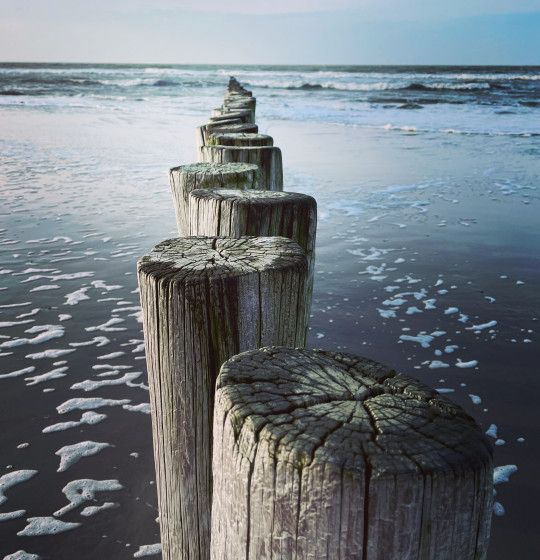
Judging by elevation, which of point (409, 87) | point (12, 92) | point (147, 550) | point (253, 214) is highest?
point (253, 214)

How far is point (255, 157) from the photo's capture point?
3.31 meters

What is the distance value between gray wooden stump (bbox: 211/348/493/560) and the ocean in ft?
6.12

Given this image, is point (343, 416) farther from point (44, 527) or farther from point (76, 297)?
point (76, 297)

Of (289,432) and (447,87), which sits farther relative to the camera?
(447,87)

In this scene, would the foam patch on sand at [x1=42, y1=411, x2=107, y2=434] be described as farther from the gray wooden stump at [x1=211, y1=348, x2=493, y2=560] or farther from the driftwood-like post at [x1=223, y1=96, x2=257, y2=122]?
the driftwood-like post at [x1=223, y1=96, x2=257, y2=122]

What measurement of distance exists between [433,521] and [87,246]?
601 cm

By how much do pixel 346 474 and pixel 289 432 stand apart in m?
0.11

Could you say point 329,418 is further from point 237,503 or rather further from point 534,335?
point 534,335

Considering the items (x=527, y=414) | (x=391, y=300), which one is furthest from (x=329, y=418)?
(x=391, y=300)

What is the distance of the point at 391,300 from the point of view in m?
5.20

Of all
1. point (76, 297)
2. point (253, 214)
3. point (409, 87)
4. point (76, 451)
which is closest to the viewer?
point (253, 214)

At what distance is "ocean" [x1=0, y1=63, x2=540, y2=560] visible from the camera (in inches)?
113

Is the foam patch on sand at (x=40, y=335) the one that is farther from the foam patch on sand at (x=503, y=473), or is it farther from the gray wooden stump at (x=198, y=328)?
the foam patch on sand at (x=503, y=473)

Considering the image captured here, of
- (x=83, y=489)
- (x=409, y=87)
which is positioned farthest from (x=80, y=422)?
(x=409, y=87)
